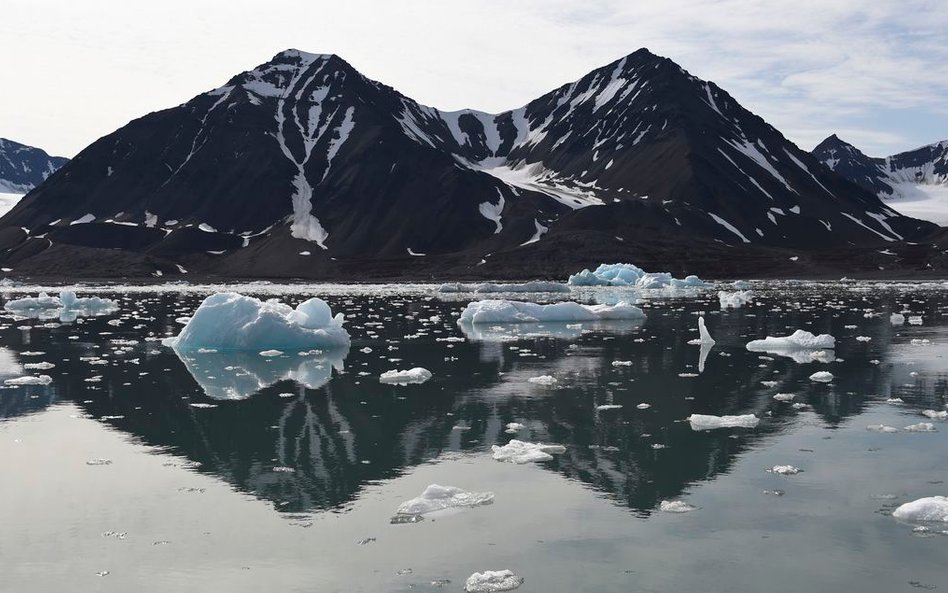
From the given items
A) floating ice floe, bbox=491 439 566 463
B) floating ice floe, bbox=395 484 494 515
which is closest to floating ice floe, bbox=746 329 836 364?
floating ice floe, bbox=491 439 566 463

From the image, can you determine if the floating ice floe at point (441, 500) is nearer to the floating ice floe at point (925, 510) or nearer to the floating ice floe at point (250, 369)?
the floating ice floe at point (925, 510)

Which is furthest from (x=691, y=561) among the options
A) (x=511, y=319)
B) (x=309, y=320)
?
(x=511, y=319)

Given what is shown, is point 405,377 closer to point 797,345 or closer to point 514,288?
point 797,345

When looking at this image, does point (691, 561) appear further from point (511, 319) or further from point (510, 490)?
point (511, 319)

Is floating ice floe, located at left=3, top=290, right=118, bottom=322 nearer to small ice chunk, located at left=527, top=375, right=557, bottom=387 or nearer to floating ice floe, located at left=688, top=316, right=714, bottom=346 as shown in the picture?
floating ice floe, located at left=688, top=316, right=714, bottom=346

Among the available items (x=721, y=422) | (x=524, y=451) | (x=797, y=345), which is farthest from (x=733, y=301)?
(x=524, y=451)

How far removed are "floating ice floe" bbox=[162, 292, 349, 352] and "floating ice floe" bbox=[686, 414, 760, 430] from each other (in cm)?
1975

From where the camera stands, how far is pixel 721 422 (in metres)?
19.5

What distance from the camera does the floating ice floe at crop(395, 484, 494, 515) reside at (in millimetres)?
13383

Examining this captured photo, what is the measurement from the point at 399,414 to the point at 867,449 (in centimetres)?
1058

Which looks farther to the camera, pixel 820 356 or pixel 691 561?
pixel 820 356

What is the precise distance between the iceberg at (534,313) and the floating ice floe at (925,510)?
34789 millimetres

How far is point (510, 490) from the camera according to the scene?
14562mm

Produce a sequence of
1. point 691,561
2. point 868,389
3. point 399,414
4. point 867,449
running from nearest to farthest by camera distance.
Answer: point 691,561, point 867,449, point 399,414, point 868,389
